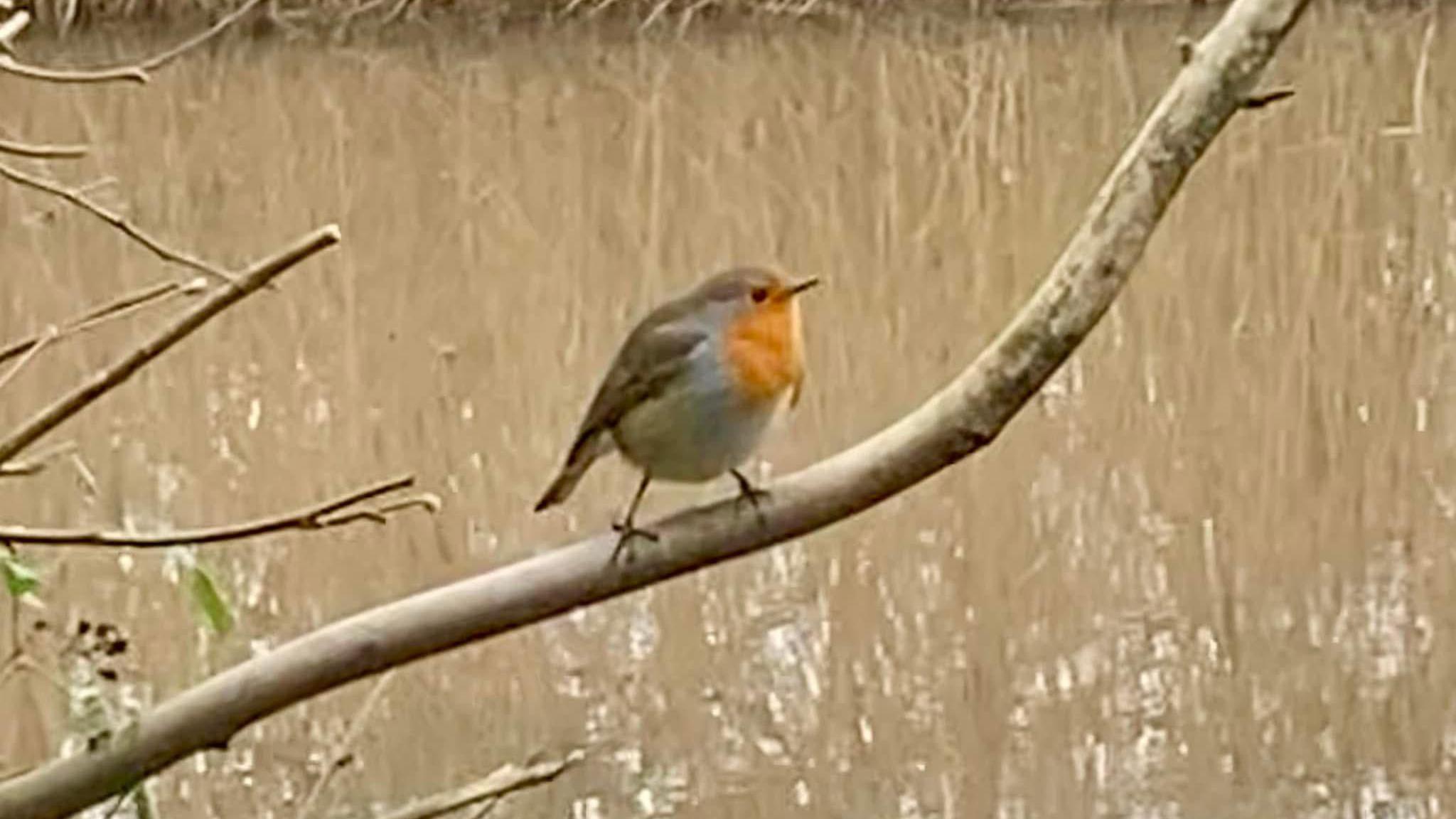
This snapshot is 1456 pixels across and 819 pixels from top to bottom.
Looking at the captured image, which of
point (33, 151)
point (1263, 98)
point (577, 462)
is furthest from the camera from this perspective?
point (577, 462)

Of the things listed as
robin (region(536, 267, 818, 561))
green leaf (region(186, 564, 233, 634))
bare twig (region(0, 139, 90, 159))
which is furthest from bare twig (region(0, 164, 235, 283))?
robin (region(536, 267, 818, 561))

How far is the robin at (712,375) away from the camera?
1.78m

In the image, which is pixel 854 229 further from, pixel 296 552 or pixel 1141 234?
pixel 1141 234

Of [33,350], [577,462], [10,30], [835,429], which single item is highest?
[10,30]

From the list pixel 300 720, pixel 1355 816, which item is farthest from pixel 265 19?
pixel 1355 816

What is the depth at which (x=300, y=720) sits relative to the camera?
3359mm

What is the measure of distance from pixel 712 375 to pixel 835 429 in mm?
2469

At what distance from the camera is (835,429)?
424 centimetres

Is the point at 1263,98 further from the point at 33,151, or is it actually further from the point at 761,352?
the point at 761,352

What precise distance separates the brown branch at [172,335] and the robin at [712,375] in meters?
0.79

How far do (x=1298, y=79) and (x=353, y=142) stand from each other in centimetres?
194

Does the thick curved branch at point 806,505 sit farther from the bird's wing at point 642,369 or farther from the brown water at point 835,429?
the brown water at point 835,429

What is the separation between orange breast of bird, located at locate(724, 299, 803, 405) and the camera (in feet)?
5.83

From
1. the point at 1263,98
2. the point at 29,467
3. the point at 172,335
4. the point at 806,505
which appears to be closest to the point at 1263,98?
the point at 1263,98
